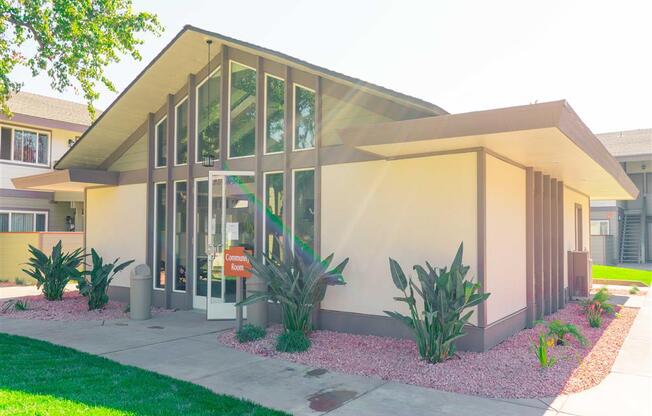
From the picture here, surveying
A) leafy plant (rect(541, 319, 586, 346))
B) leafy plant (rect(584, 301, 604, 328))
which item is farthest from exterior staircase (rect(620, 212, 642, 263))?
leafy plant (rect(541, 319, 586, 346))

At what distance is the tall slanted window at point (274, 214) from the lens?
335 inches

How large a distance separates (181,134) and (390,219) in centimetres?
→ 534

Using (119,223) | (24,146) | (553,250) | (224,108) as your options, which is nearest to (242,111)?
(224,108)

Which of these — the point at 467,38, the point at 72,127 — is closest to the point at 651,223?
the point at 467,38

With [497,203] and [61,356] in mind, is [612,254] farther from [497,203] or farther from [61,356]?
[61,356]

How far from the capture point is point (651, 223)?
25047 mm

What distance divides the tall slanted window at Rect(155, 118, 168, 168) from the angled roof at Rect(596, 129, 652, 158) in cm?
2085

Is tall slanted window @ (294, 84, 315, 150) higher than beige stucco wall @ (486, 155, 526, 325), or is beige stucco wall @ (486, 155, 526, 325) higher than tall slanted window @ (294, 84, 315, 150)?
tall slanted window @ (294, 84, 315, 150)

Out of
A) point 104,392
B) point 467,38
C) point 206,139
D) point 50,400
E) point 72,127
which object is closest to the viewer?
point 50,400

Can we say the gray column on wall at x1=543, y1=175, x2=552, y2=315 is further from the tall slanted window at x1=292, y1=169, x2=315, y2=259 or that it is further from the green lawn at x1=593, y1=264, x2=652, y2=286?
the green lawn at x1=593, y1=264, x2=652, y2=286

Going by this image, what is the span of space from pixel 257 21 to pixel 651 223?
24239 mm

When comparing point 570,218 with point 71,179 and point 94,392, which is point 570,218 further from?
point 71,179

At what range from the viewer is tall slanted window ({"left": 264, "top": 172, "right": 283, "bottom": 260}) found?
27.9ft

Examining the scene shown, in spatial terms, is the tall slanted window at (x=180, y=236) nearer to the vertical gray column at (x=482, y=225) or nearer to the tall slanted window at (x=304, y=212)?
the tall slanted window at (x=304, y=212)
